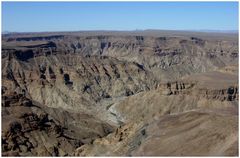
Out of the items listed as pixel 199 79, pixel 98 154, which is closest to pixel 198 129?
pixel 98 154

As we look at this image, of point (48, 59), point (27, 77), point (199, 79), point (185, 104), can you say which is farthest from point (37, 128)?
point (48, 59)

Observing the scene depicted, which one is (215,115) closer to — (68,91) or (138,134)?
(138,134)

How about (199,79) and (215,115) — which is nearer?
(215,115)

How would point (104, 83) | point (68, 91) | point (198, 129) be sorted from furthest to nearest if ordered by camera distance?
point (104, 83) < point (68, 91) < point (198, 129)

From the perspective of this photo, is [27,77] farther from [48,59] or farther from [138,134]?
[138,134]

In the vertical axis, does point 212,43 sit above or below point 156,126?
above

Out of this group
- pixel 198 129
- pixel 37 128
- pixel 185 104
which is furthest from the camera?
pixel 185 104
